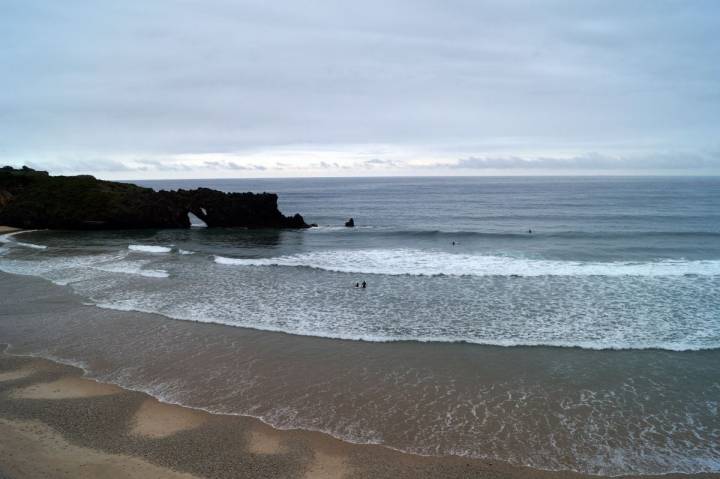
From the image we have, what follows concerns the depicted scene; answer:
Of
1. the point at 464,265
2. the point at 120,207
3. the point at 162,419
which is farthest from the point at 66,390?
the point at 120,207

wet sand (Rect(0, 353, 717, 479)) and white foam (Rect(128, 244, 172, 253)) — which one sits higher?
white foam (Rect(128, 244, 172, 253))

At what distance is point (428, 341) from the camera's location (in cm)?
1538

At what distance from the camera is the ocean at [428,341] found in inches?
398

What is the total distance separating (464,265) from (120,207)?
3642 cm

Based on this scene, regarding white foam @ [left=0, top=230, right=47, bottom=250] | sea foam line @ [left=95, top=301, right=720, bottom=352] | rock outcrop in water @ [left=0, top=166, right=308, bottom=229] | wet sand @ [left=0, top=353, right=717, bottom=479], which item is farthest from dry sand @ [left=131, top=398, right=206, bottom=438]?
rock outcrop in water @ [left=0, top=166, right=308, bottom=229]

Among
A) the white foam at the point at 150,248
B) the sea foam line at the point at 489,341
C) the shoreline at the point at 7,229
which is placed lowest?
the sea foam line at the point at 489,341

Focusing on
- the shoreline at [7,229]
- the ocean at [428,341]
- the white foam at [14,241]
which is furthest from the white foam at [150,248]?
the shoreline at [7,229]

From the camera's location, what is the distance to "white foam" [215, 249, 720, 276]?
25328mm

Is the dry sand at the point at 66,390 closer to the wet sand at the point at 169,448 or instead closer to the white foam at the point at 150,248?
the wet sand at the point at 169,448

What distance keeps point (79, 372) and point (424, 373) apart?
31.4 ft

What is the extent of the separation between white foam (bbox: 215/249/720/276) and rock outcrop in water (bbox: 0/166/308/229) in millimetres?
→ 18666

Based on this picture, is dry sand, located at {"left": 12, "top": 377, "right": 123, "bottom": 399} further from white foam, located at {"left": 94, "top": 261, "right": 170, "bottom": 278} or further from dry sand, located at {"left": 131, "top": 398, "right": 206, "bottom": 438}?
white foam, located at {"left": 94, "top": 261, "right": 170, "bottom": 278}

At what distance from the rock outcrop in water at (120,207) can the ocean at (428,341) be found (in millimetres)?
14040

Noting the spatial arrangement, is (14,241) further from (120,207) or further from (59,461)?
(59,461)
